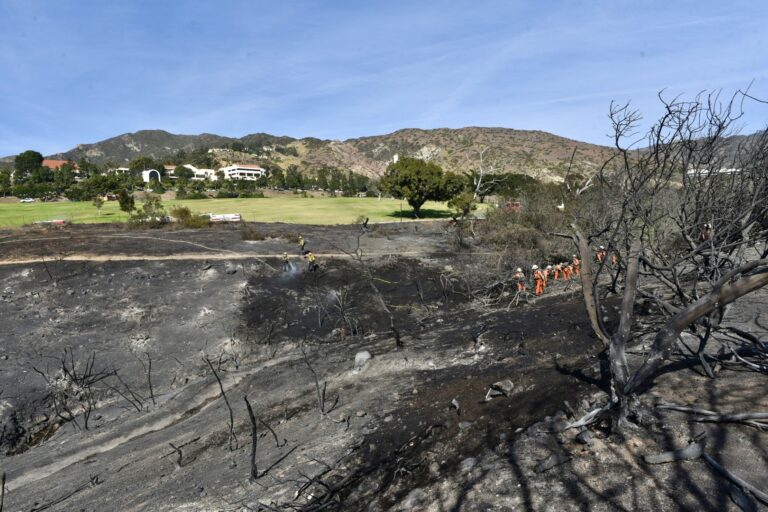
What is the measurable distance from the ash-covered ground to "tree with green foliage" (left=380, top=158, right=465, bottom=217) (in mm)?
17282

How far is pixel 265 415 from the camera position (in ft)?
34.6

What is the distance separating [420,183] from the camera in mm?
41188

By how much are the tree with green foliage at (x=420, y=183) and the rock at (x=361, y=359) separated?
98.1 ft

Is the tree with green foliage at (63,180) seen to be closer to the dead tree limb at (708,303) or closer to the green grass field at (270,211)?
the green grass field at (270,211)

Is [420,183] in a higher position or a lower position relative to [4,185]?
lower

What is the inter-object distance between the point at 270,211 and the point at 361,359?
36.1 m

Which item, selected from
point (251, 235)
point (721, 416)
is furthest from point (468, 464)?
point (251, 235)

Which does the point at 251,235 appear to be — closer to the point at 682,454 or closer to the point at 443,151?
the point at 682,454

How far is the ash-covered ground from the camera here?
5.73 m

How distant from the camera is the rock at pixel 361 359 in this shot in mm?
12039

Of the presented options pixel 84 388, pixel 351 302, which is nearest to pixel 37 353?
pixel 84 388

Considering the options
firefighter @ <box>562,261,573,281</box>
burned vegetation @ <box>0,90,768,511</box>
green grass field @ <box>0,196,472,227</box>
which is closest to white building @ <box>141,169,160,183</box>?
green grass field @ <box>0,196,472,227</box>

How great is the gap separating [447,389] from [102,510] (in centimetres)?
616

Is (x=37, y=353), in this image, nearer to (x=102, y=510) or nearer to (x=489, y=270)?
(x=102, y=510)
